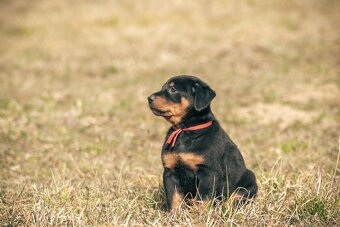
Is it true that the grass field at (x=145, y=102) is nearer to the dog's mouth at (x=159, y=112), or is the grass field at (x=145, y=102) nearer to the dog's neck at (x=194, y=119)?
the dog's neck at (x=194, y=119)

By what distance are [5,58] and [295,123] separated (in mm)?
11288

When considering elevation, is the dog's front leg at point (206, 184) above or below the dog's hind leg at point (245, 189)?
above

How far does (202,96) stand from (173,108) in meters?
0.30

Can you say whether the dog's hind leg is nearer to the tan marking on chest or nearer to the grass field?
the grass field

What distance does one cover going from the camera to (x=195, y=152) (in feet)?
15.2

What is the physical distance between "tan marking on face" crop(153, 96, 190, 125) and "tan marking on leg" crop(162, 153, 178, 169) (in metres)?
0.38

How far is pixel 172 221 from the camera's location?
4.46 meters

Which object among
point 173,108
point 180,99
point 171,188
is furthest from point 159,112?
point 171,188

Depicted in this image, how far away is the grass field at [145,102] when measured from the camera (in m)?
4.80

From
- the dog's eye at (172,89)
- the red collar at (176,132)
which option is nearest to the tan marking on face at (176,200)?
the red collar at (176,132)

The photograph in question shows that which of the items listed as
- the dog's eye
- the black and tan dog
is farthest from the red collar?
the dog's eye

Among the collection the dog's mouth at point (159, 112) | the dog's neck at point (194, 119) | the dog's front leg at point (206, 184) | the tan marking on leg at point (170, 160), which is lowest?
the dog's front leg at point (206, 184)

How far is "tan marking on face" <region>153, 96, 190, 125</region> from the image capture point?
478 cm

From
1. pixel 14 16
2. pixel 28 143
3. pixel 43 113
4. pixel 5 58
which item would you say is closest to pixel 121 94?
pixel 43 113
